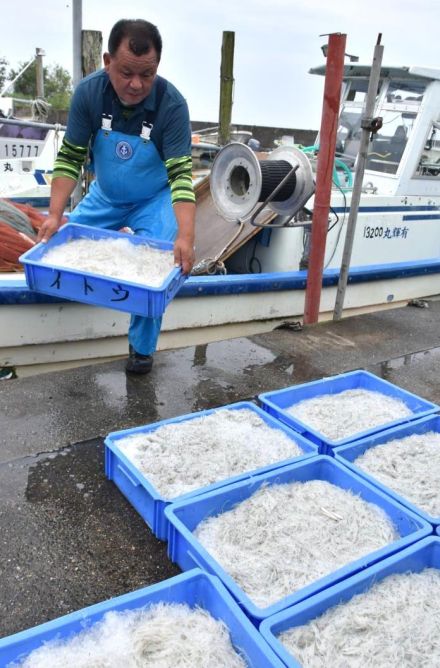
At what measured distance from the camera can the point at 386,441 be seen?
101 inches

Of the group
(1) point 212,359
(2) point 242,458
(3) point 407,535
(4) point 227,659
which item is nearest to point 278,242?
(1) point 212,359

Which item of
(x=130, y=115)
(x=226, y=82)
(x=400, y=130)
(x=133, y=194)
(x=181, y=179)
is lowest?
(x=133, y=194)

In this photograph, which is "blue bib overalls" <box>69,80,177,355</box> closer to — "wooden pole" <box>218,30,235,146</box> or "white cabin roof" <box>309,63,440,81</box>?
"white cabin roof" <box>309,63,440,81</box>

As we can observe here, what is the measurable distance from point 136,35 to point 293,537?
7.12ft

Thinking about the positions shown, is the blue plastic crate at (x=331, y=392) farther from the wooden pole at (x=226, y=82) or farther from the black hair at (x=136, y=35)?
the wooden pole at (x=226, y=82)

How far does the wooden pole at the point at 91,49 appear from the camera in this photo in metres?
5.59

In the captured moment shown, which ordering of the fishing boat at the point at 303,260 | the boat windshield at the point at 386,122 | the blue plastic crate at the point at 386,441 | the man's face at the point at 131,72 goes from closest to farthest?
the blue plastic crate at the point at 386,441 → the man's face at the point at 131,72 → the fishing boat at the point at 303,260 → the boat windshield at the point at 386,122

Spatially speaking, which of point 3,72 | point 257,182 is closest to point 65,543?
point 257,182

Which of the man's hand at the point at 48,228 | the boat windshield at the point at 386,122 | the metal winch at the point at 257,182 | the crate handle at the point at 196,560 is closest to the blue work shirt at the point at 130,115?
the man's hand at the point at 48,228

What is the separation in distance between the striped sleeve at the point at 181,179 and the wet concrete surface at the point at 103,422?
105cm

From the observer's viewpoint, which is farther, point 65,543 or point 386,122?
point 386,122

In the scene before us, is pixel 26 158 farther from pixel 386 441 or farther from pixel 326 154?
pixel 386 441

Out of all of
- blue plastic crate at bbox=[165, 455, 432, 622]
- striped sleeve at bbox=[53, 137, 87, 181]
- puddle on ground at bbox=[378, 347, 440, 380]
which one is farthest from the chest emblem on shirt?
puddle on ground at bbox=[378, 347, 440, 380]

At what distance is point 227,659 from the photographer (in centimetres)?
148
